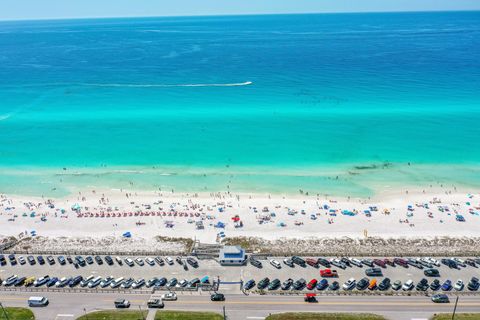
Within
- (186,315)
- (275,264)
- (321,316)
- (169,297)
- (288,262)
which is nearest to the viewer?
(321,316)

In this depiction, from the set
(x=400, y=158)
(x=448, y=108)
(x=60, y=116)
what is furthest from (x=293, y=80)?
(x=60, y=116)

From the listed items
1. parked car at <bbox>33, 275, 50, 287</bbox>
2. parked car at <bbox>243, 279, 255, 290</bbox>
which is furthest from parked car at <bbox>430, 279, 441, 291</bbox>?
parked car at <bbox>33, 275, 50, 287</bbox>

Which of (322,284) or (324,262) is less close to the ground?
(322,284)

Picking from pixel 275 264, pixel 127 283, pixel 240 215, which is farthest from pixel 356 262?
pixel 127 283

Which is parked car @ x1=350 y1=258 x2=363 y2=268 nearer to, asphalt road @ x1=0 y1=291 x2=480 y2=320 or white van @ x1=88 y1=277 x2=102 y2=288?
asphalt road @ x1=0 y1=291 x2=480 y2=320

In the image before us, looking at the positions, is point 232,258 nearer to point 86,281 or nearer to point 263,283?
point 263,283

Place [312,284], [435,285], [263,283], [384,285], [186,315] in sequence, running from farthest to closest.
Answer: [263,283]
[312,284]
[384,285]
[435,285]
[186,315]
